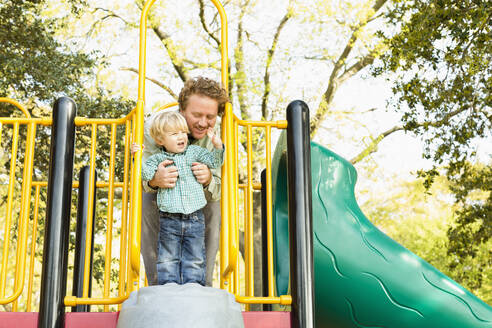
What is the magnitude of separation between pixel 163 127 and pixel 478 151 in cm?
565

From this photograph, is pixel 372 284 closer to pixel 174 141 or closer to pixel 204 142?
pixel 204 142

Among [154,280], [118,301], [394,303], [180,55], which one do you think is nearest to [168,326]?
[118,301]

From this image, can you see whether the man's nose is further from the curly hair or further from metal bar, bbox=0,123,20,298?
metal bar, bbox=0,123,20,298

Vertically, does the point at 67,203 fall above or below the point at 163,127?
below

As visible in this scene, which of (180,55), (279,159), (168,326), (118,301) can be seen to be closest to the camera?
(168,326)

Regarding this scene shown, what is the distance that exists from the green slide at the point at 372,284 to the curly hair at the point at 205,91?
4.01ft

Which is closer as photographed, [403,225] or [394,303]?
[394,303]

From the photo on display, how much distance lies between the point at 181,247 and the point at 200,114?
704 millimetres

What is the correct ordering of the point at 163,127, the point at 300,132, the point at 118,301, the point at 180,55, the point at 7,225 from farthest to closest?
the point at 180,55 < the point at 7,225 < the point at 163,127 < the point at 300,132 < the point at 118,301

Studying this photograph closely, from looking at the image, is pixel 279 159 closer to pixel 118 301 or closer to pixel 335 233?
pixel 335 233

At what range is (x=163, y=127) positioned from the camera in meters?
2.93

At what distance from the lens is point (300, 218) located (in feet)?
8.62

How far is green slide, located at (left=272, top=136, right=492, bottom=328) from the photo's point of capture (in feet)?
12.2

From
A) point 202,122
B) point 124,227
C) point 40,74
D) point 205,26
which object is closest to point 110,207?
point 124,227
